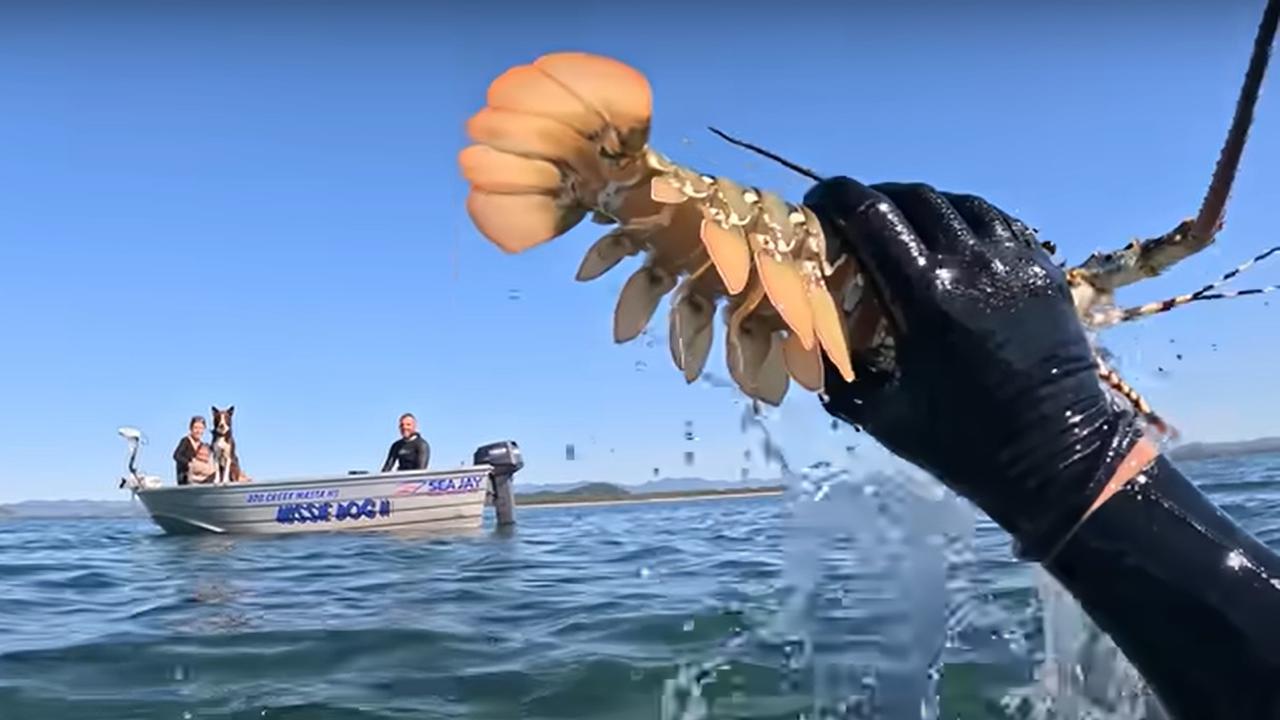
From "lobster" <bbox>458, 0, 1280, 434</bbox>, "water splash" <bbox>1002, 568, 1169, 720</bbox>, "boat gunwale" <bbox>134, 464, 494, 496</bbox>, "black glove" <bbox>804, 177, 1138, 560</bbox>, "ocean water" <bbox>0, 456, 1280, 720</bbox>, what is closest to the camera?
"lobster" <bbox>458, 0, 1280, 434</bbox>

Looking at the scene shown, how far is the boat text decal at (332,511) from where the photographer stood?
20188 mm

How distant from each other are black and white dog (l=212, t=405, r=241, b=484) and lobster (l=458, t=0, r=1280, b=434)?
21.6 m

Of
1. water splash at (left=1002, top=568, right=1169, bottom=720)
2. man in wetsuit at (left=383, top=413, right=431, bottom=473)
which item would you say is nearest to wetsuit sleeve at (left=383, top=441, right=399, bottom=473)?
man in wetsuit at (left=383, top=413, right=431, bottom=473)

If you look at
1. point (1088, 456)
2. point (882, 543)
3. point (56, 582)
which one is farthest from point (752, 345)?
point (56, 582)

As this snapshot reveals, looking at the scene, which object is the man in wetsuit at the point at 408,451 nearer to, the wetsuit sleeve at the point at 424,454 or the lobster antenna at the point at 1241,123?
the wetsuit sleeve at the point at 424,454

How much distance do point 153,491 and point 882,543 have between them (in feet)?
65.1

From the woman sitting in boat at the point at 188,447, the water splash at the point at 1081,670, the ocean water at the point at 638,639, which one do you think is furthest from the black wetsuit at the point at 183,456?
the water splash at the point at 1081,670

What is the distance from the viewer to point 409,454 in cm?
2169

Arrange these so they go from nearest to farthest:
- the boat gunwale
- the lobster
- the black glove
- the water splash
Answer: the lobster → the black glove → the water splash → the boat gunwale

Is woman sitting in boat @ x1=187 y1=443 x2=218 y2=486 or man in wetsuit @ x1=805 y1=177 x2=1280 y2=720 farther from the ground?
woman sitting in boat @ x1=187 y1=443 x2=218 y2=486

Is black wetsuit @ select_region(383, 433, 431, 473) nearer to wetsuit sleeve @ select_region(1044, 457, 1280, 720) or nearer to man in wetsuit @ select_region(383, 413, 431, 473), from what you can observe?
man in wetsuit @ select_region(383, 413, 431, 473)

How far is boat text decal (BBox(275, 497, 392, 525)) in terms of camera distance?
2019 cm

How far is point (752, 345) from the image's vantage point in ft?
4.81

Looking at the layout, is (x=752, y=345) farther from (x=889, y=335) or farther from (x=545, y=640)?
(x=545, y=640)
